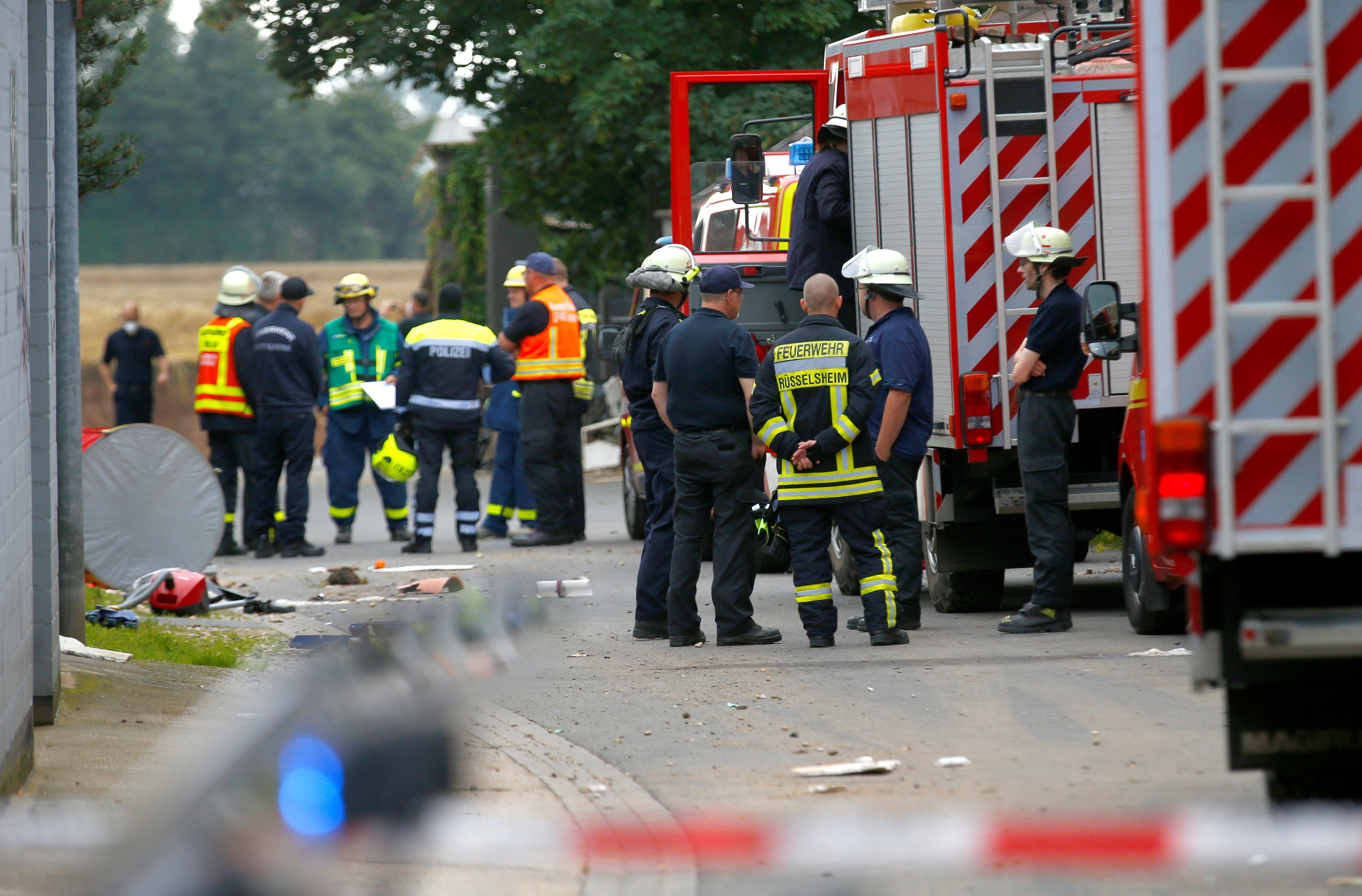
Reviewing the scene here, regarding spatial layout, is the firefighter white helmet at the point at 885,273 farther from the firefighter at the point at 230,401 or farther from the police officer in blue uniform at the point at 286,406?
the firefighter at the point at 230,401

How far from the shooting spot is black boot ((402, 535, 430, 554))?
45.4 ft

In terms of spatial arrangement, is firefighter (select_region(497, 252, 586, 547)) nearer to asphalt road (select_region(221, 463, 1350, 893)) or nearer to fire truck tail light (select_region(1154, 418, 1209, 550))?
asphalt road (select_region(221, 463, 1350, 893))

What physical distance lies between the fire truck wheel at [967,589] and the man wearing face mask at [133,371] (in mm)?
10679

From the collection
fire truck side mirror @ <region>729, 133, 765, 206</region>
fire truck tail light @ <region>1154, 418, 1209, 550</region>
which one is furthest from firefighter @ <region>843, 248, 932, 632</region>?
fire truck tail light @ <region>1154, 418, 1209, 550</region>

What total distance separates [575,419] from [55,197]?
6799mm

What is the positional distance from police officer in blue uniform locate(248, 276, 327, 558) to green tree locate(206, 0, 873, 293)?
20.4ft

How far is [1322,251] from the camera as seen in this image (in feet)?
13.5

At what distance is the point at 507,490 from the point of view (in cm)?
1489

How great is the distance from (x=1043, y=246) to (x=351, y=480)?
7769 mm

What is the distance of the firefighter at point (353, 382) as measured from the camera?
570 inches

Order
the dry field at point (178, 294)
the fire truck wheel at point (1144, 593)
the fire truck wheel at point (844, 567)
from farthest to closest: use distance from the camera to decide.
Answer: the dry field at point (178, 294)
the fire truck wheel at point (844, 567)
the fire truck wheel at point (1144, 593)

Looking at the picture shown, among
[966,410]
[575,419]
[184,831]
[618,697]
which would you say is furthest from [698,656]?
[184,831]

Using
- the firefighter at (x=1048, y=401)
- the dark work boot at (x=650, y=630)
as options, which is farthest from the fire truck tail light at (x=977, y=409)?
the dark work boot at (x=650, y=630)

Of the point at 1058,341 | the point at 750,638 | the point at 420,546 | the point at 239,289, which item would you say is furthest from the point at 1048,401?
the point at 239,289
